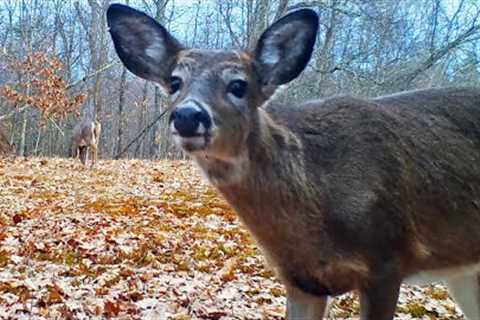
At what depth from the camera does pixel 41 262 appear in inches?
253

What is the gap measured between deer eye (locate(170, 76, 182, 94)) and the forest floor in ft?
2.07

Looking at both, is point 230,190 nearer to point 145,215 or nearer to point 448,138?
point 448,138

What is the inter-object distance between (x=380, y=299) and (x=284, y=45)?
1.46 meters

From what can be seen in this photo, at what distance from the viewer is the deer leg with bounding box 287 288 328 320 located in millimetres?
3609

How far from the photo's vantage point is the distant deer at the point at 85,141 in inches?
903

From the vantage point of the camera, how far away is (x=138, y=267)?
252 inches

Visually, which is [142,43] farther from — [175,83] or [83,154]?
[83,154]

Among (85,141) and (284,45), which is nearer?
(284,45)

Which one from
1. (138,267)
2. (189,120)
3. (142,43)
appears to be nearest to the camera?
(189,120)

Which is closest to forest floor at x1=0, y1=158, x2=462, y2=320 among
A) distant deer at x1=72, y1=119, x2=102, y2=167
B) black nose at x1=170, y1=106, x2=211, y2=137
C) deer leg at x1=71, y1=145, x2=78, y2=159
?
black nose at x1=170, y1=106, x2=211, y2=137

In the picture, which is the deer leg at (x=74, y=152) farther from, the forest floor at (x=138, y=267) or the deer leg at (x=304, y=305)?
the deer leg at (x=304, y=305)

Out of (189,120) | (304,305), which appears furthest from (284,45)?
(304,305)

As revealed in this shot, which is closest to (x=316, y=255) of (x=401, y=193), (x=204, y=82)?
(x=401, y=193)

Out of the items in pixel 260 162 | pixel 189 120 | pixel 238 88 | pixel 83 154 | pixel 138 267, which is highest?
pixel 238 88
